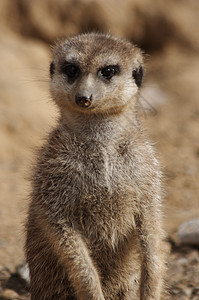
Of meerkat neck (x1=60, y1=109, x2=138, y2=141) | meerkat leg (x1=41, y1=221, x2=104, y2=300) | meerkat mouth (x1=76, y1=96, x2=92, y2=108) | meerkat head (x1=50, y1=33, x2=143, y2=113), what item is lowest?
meerkat leg (x1=41, y1=221, x2=104, y2=300)

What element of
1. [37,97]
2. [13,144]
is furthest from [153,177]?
[37,97]

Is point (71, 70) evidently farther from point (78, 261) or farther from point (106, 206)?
point (78, 261)

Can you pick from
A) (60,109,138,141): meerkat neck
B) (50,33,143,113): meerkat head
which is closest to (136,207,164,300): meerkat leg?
(60,109,138,141): meerkat neck

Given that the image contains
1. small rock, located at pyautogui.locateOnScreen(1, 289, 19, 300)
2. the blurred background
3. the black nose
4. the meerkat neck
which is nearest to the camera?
the black nose

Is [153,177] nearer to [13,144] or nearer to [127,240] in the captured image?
[127,240]

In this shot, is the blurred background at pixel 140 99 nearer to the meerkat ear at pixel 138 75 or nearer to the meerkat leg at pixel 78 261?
the meerkat leg at pixel 78 261

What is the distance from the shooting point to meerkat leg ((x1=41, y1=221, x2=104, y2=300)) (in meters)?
2.83

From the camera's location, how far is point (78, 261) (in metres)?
2.83

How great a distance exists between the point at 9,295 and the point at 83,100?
1581mm

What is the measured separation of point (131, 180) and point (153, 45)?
A: 7.25 m

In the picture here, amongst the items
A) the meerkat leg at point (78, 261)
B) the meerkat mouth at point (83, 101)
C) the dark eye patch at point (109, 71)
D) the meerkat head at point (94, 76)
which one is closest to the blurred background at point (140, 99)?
the meerkat leg at point (78, 261)

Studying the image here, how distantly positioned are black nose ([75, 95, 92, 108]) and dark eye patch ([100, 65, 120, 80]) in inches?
9.7

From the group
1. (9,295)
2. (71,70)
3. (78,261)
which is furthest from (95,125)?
(9,295)

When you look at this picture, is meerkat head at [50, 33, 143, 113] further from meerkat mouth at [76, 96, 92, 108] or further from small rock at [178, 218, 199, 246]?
small rock at [178, 218, 199, 246]
